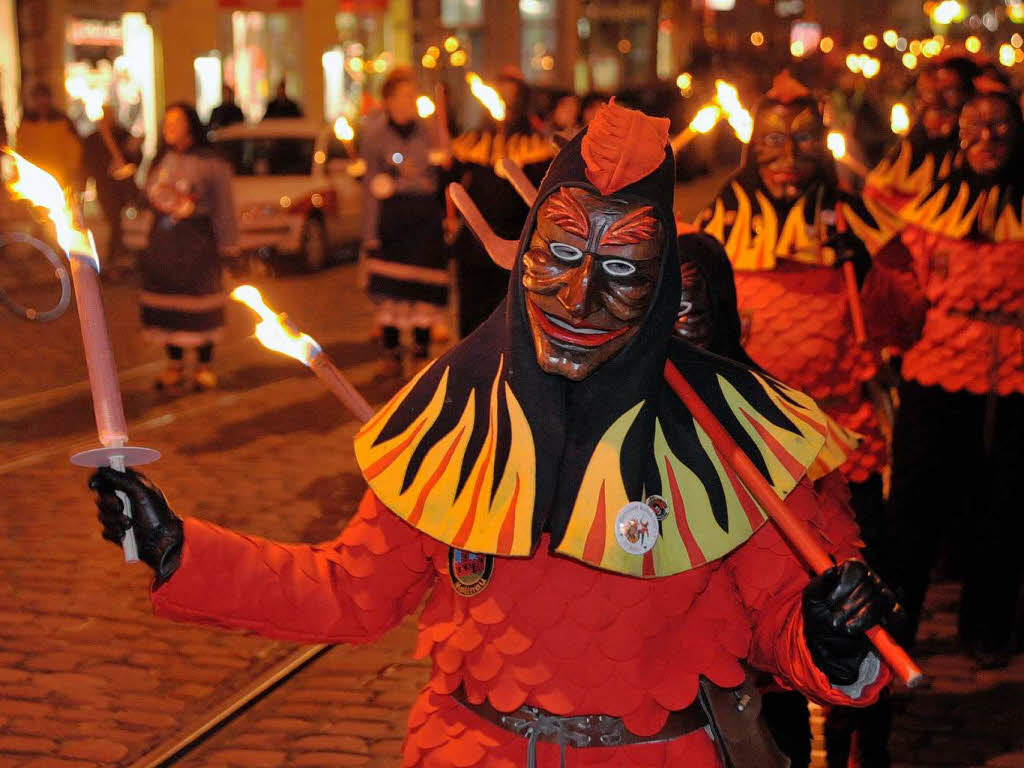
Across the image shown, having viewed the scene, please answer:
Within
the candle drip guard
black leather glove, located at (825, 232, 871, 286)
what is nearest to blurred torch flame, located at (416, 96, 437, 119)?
black leather glove, located at (825, 232, 871, 286)

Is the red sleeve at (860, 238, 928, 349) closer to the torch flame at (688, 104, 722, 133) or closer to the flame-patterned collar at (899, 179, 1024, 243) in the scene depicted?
the flame-patterned collar at (899, 179, 1024, 243)

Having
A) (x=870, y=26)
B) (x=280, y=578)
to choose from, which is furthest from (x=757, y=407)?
(x=870, y=26)

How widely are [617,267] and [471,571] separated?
0.59 meters

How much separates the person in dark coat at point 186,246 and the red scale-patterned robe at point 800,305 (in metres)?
5.73

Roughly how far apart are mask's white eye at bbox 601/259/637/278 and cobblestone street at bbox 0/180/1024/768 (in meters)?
2.75

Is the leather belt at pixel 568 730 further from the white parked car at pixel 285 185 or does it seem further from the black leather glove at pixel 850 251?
the white parked car at pixel 285 185

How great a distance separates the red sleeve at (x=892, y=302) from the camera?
6004 millimetres

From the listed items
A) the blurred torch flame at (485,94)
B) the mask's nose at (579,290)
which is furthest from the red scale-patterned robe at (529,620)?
the blurred torch flame at (485,94)

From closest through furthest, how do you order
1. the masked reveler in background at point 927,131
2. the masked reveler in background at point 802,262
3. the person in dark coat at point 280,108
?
the masked reveler in background at point 802,262, the masked reveler in background at point 927,131, the person in dark coat at point 280,108

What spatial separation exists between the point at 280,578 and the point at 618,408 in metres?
0.66

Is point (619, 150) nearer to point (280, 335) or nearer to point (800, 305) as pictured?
point (280, 335)

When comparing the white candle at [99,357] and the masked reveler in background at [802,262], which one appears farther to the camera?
the masked reveler in background at [802,262]

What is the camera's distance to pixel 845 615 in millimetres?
2529

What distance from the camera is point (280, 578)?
2891 mm
